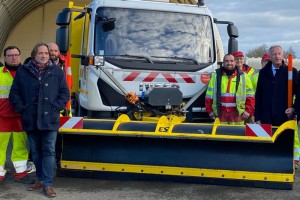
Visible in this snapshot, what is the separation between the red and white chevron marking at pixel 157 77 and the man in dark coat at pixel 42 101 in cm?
141

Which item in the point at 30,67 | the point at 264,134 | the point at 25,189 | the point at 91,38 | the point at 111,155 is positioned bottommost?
the point at 25,189

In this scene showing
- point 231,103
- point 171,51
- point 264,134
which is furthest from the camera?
point 171,51

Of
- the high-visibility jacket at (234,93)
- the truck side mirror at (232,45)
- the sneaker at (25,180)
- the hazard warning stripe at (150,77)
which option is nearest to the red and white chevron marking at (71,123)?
the sneaker at (25,180)

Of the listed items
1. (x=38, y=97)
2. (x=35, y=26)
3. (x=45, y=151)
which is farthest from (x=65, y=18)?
(x=35, y=26)

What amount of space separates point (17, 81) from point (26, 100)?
26 centimetres

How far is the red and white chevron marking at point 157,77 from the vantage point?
6.56 meters

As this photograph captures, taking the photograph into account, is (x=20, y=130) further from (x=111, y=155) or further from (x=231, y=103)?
(x=231, y=103)

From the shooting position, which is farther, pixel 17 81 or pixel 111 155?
pixel 111 155

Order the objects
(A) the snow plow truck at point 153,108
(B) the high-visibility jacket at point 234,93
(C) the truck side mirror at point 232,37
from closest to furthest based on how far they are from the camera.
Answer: (A) the snow plow truck at point 153,108 → (B) the high-visibility jacket at point 234,93 → (C) the truck side mirror at point 232,37

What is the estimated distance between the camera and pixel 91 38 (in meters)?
6.75

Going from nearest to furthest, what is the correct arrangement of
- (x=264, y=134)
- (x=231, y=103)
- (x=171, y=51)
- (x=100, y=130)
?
(x=264, y=134), (x=100, y=130), (x=231, y=103), (x=171, y=51)

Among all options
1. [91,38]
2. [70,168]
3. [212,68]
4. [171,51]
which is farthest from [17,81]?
[212,68]

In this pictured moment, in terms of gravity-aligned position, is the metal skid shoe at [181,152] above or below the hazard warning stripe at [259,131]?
below

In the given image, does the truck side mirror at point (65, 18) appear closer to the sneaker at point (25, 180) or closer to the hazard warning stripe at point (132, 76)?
the hazard warning stripe at point (132, 76)
